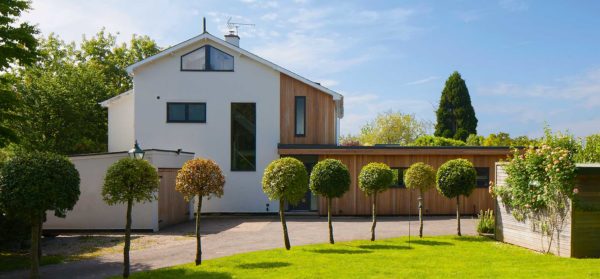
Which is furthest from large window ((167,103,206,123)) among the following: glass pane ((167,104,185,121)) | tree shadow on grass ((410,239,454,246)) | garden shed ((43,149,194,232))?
tree shadow on grass ((410,239,454,246))

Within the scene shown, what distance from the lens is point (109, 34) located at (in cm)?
4475

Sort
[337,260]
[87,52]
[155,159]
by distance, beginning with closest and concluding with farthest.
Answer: [337,260], [155,159], [87,52]

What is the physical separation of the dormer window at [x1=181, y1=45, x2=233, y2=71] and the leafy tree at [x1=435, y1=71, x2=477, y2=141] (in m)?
27.8

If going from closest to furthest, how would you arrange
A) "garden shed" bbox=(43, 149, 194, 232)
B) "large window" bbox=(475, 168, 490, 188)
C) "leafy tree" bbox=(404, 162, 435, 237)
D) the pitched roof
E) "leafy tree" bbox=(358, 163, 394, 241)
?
"leafy tree" bbox=(358, 163, 394, 241) → "leafy tree" bbox=(404, 162, 435, 237) → "garden shed" bbox=(43, 149, 194, 232) → "large window" bbox=(475, 168, 490, 188) → the pitched roof

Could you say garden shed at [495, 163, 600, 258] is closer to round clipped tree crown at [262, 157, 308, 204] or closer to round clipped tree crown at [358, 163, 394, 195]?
round clipped tree crown at [358, 163, 394, 195]

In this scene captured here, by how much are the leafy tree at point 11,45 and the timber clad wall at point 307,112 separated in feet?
40.3

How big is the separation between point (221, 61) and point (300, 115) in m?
4.72

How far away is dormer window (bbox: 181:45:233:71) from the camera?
83.3 ft

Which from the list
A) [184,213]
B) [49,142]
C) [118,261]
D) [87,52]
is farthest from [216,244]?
[87,52]

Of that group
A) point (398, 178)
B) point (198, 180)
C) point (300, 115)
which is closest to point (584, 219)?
point (198, 180)

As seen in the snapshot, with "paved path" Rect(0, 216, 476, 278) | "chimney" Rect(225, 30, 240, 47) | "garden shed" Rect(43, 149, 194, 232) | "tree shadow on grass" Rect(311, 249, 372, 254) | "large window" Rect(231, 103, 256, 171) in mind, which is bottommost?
"paved path" Rect(0, 216, 476, 278)

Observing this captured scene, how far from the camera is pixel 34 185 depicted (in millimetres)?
10688

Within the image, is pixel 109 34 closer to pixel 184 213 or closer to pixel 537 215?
pixel 184 213

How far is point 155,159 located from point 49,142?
1456 cm
